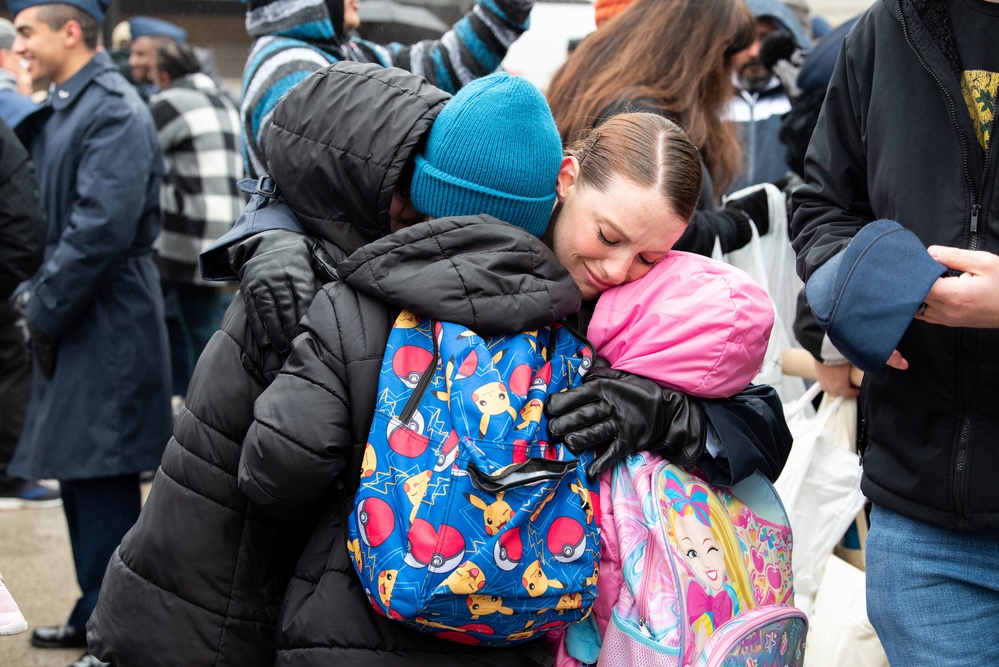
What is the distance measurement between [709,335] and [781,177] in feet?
9.57

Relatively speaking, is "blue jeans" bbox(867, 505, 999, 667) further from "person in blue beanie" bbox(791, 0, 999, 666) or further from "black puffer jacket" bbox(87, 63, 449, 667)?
"black puffer jacket" bbox(87, 63, 449, 667)

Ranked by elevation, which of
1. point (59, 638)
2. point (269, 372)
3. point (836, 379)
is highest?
point (269, 372)

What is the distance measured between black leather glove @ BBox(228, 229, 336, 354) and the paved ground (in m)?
2.74

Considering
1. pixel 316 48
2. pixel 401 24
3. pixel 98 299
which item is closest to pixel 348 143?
pixel 316 48

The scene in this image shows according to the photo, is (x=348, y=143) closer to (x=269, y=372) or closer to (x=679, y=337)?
(x=269, y=372)

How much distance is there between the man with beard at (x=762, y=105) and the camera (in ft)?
15.9

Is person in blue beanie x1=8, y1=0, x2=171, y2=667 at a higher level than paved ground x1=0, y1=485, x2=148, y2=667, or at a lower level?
higher

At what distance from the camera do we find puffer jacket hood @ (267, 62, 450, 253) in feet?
6.20

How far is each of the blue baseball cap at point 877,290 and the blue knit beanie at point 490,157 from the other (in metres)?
0.58

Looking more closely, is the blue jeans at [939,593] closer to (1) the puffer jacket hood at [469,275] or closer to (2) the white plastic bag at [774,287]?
(1) the puffer jacket hood at [469,275]

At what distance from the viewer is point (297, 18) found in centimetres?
330

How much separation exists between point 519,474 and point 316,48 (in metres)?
2.12

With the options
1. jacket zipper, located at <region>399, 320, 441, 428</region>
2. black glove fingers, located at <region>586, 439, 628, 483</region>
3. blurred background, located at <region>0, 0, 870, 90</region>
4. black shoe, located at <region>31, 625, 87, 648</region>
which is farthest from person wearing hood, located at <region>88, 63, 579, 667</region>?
blurred background, located at <region>0, 0, 870, 90</region>

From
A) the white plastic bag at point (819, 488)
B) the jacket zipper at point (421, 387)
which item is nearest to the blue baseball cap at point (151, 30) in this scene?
the white plastic bag at point (819, 488)
